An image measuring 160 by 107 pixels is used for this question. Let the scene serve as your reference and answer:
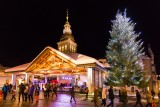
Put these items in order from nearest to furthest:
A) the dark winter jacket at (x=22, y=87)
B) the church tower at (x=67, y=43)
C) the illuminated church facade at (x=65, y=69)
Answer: the dark winter jacket at (x=22, y=87) → the illuminated church facade at (x=65, y=69) → the church tower at (x=67, y=43)

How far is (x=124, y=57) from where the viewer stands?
27.6 m

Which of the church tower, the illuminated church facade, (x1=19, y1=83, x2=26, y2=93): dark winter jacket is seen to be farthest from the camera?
the church tower

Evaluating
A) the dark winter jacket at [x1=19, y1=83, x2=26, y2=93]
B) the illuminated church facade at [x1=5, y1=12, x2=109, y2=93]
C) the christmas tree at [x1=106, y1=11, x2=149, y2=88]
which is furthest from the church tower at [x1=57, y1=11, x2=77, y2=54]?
the dark winter jacket at [x1=19, y1=83, x2=26, y2=93]

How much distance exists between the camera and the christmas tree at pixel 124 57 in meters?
27.0

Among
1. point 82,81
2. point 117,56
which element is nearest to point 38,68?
point 82,81

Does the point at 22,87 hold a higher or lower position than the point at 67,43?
lower

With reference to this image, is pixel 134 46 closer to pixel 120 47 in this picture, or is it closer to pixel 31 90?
pixel 120 47

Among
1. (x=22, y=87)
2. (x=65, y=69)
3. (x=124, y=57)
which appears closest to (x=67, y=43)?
(x=65, y=69)

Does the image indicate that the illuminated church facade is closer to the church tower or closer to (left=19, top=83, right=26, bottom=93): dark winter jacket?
the church tower

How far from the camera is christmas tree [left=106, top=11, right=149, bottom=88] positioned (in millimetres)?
26984

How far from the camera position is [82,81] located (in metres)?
34.6

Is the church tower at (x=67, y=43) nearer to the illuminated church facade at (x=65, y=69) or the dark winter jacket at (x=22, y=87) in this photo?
the illuminated church facade at (x=65, y=69)

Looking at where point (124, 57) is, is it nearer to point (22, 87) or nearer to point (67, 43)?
point (22, 87)

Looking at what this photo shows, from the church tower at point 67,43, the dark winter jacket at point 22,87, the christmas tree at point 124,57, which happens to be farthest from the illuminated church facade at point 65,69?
the dark winter jacket at point 22,87
